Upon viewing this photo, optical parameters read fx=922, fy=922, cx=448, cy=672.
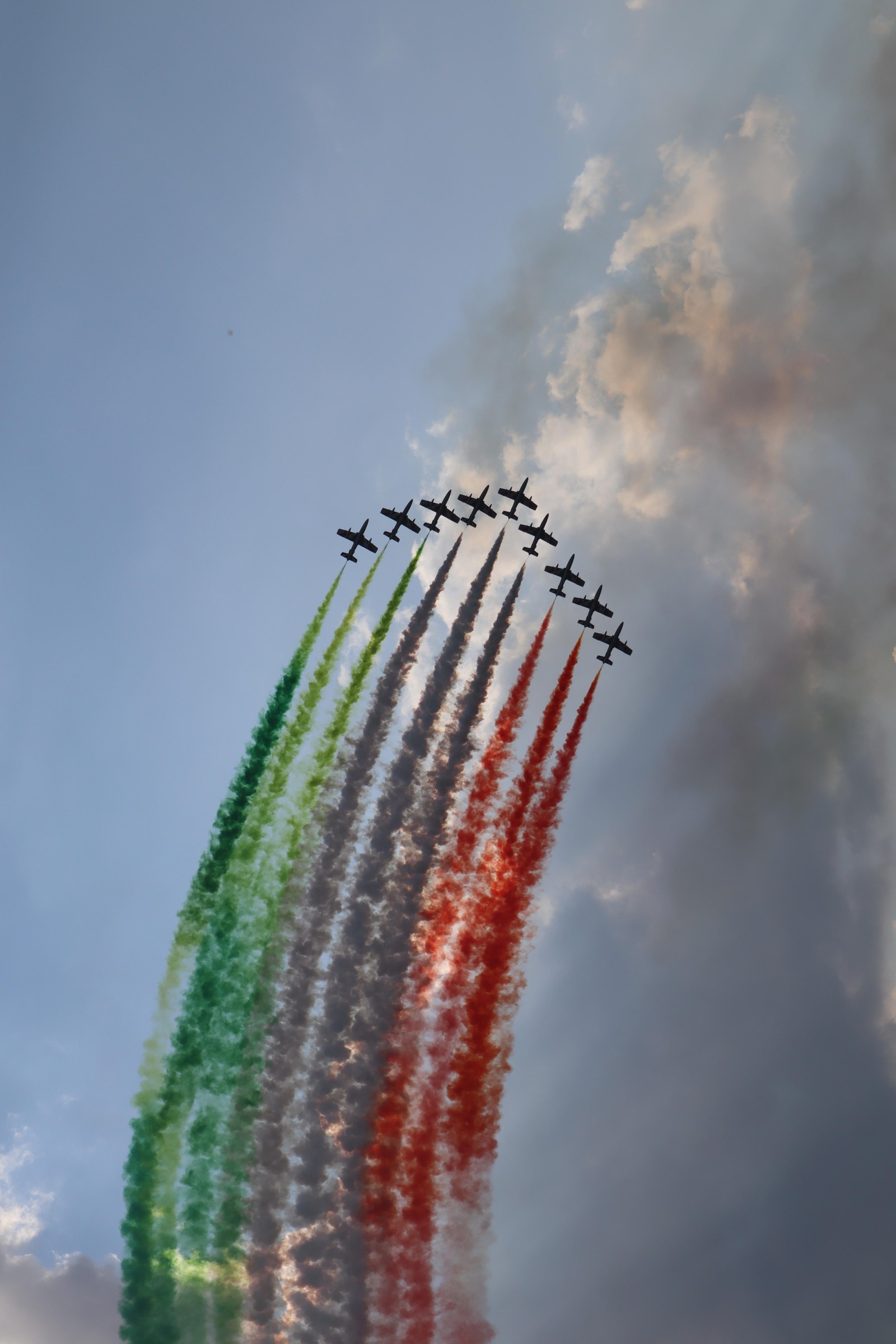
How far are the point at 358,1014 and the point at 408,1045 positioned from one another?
3593 mm

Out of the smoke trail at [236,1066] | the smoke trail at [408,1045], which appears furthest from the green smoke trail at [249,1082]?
the smoke trail at [408,1045]

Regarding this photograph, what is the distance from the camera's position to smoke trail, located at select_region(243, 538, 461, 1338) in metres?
52.2

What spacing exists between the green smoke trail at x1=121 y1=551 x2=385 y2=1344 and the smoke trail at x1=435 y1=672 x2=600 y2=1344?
15.5 meters

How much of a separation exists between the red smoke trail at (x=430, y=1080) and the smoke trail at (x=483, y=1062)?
572 millimetres

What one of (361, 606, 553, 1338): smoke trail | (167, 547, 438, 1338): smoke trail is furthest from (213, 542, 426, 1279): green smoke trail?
(361, 606, 553, 1338): smoke trail

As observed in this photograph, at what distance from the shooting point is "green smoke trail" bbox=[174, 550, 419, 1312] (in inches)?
2121

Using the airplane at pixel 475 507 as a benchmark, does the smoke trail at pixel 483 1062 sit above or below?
below

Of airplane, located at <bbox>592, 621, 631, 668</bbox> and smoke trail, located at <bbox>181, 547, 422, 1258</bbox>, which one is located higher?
airplane, located at <bbox>592, 621, 631, 668</bbox>

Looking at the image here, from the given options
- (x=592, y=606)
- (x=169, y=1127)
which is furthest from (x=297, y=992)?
(x=592, y=606)

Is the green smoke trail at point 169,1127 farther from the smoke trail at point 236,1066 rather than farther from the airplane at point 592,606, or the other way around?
the airplane at point 592,606

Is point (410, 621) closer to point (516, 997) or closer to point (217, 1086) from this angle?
point (516, 997)

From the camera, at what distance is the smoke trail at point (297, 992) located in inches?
2055

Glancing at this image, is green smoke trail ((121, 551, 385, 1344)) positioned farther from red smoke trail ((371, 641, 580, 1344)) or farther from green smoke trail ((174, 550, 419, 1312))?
red smoke trail ((371, 641, 580, 1344))

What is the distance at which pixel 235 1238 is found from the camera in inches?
2099
